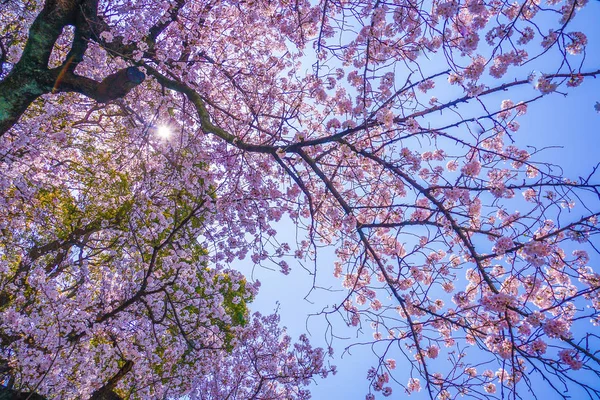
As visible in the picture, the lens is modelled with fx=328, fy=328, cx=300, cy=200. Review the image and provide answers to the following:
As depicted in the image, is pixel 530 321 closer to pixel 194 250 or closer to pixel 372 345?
pixel 372 345

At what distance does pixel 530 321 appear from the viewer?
3346 millimetres

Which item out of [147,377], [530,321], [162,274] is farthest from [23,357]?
[530,321]

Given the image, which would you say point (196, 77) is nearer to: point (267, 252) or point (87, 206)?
point (267, 252)

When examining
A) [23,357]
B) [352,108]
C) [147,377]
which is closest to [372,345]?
[352,108]

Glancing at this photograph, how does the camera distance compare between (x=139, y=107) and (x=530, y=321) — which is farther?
(x=139, y=107)

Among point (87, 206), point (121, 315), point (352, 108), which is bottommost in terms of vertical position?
point (121, 315)

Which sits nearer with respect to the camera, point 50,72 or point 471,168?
point 471,168

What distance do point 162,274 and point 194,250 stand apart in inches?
72.7

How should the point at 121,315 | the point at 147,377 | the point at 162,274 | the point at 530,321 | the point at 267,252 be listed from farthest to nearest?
1. the point at 147,377
2. the point at 162,274
3. the point at 121,315
4. the point at 267,252
5. the point at 530,321

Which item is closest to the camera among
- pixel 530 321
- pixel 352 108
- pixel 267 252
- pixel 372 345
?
pixel 530 321

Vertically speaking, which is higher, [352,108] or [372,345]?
[352,108]

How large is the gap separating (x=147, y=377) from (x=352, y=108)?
8.51 metres

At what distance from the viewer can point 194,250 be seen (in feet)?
31.4

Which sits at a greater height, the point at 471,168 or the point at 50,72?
the point at 471,168
